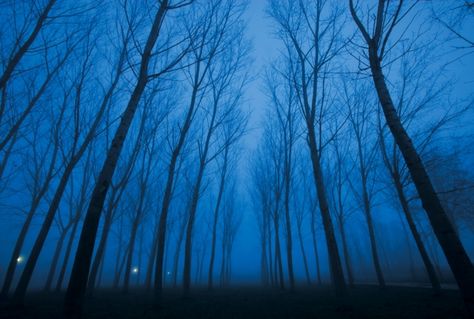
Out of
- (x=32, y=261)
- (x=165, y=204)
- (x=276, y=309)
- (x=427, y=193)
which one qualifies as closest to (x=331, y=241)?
(x=276, y=309)

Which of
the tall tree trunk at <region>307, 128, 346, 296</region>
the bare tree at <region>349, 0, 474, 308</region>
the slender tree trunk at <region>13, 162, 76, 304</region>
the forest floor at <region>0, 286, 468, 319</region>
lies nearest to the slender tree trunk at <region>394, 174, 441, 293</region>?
the forest floor at <region>0, 286, 468, 319</region>

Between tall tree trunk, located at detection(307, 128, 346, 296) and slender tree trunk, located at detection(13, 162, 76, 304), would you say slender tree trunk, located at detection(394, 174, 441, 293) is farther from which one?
slender tree trunk, located at detection(13, 162, 76, 304)

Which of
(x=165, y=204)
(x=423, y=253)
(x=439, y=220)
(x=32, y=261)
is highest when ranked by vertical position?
(x=165, y=204)

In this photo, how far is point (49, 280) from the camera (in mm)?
11539

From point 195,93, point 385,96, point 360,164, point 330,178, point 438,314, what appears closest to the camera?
point 385,96

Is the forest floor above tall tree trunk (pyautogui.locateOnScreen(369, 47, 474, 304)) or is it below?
below

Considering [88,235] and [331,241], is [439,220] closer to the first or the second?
[331,241]

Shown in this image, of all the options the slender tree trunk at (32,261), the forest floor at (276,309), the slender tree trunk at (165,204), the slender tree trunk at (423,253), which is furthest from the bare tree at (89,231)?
the slender tree trunk at (423,253)

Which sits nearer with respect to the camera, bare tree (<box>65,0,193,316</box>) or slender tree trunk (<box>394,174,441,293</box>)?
bare tree (<box>65,0,193,316</box>)

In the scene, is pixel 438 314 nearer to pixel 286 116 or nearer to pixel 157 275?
pixel 157 275

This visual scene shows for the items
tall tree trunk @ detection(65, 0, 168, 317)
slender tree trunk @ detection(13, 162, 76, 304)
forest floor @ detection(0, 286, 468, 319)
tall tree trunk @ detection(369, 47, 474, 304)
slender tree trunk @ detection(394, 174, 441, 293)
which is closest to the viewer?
tall tree trunk @ detection(369, 47, 474, 304)

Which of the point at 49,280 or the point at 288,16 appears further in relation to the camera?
the point at 49,280

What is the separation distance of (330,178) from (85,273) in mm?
15614

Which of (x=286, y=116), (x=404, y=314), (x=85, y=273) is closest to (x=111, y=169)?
(x=85, y=273)
